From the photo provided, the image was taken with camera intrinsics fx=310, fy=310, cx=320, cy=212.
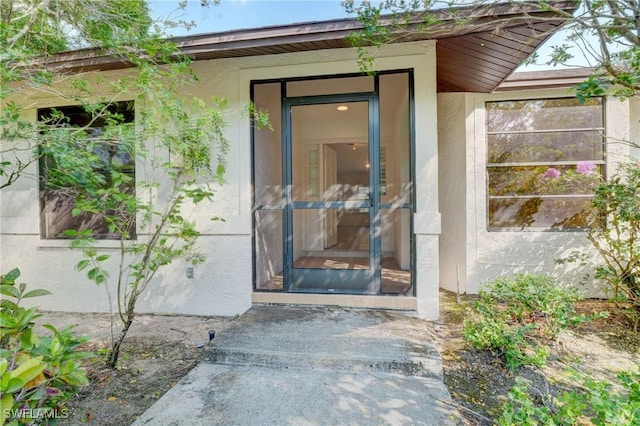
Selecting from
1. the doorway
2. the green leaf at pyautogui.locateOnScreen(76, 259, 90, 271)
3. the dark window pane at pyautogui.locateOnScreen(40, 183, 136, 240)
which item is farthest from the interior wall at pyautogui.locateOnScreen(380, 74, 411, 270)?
the dark window pane at pyautogui.locateOnScreen(40, 183, 136, 240)

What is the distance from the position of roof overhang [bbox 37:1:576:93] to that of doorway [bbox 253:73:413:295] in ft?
1.86

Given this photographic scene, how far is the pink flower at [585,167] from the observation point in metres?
4.33

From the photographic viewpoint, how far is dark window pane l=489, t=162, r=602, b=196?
4.58 meters

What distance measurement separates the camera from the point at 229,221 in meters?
3.89

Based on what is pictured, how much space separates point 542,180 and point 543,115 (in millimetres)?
1001

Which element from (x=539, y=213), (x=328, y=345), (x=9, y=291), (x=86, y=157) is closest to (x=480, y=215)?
(x=539, y=213)

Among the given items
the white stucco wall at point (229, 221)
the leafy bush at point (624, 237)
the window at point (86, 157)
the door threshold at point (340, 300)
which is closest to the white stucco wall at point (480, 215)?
the leafy bush at point (624, 237)

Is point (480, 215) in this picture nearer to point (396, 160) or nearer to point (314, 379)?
point (396, 160)

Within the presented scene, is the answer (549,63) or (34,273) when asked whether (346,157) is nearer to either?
(549,63)

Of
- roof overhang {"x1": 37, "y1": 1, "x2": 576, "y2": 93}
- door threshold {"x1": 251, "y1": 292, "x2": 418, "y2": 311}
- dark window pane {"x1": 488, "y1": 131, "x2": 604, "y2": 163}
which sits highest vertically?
roof overhang {"x1": 37, "y1": 1, "x2": 576, "y2": 93}

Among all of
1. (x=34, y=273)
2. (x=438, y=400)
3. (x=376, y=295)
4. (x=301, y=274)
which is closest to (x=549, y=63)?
(x=376, y=295)

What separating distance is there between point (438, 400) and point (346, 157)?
2.87m

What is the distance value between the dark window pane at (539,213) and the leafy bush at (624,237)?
1.38ft

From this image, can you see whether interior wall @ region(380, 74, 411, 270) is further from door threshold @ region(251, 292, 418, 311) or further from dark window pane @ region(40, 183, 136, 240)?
dark window pane @ region(40, 183, 136, 240)
